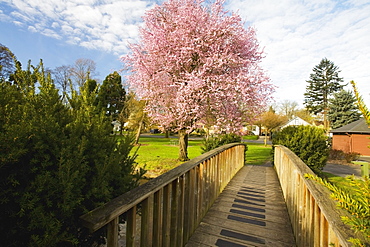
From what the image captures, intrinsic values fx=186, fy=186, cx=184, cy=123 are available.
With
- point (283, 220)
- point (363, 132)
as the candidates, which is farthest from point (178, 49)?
point (363, 132)

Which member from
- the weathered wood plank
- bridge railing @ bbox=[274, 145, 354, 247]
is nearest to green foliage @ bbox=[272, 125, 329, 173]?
bridge railing @ bbox=[274, 145, 354, 247]

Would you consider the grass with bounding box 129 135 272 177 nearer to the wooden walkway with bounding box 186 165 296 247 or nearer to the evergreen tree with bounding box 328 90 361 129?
the wooden walkway with bounding box 186 165 296 247

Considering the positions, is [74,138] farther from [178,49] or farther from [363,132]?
[363,132]

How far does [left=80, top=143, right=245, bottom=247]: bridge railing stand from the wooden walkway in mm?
204

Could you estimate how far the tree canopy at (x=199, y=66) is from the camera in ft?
22.6

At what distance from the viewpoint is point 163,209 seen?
194cm

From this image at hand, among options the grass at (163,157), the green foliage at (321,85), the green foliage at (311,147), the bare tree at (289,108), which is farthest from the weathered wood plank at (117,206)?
the bare tree at (289,108)

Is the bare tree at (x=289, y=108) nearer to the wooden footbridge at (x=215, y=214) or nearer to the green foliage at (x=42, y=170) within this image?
the wooden footbridge at (x=215, y=214)

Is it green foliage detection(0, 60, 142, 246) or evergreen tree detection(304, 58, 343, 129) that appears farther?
evergreen tree detection(304, 58, 343, 129)

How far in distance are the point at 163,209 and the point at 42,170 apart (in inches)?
46.8

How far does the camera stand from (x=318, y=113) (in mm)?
43688

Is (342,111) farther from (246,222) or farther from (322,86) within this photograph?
(246,222)

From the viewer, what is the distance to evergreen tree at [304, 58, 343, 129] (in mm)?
41469

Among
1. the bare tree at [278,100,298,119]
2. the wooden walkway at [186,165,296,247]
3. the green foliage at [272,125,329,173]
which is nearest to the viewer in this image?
the wooden walkway at [186,165,296,247]
